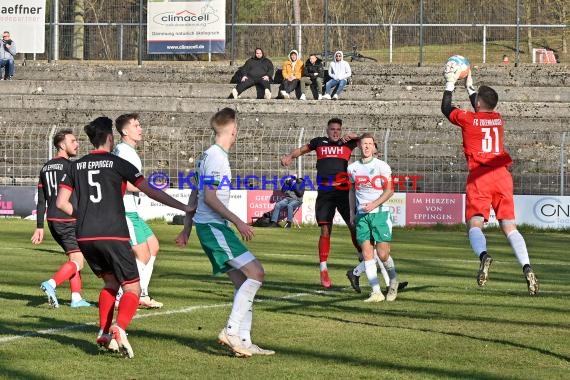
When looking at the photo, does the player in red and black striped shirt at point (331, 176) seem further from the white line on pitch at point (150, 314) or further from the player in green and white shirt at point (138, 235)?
the player in green and white shirt at point (138, 235)

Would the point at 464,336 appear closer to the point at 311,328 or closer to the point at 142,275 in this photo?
the point at 311,328

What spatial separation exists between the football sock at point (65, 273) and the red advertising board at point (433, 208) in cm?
1783

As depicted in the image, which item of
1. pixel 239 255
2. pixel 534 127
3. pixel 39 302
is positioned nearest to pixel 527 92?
pixel 534 127

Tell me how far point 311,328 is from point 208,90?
27.2 m

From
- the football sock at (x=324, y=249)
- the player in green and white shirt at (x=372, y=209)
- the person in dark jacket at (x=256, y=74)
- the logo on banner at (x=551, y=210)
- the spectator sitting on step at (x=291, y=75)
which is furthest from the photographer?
the person in dark jacket at (x=256, y=74)

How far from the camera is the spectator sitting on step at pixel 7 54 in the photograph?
38.7m

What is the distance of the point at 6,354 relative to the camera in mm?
9680

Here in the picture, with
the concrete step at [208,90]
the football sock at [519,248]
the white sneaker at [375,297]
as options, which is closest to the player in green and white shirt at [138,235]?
the white sneaker at [375,297]

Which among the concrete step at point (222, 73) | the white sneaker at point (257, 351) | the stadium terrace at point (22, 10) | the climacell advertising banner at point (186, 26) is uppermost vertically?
the stadium terrace at point (22, 10)

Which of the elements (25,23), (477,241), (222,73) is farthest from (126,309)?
(25,23)

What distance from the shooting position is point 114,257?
31.6ft

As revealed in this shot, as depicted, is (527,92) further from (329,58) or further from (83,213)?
(83,213)

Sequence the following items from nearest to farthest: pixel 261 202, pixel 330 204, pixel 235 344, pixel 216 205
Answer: pixel 235 344, pixel 216 205, pixel 330 204, pixel 261 202

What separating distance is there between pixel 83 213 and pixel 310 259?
35.7 ft
